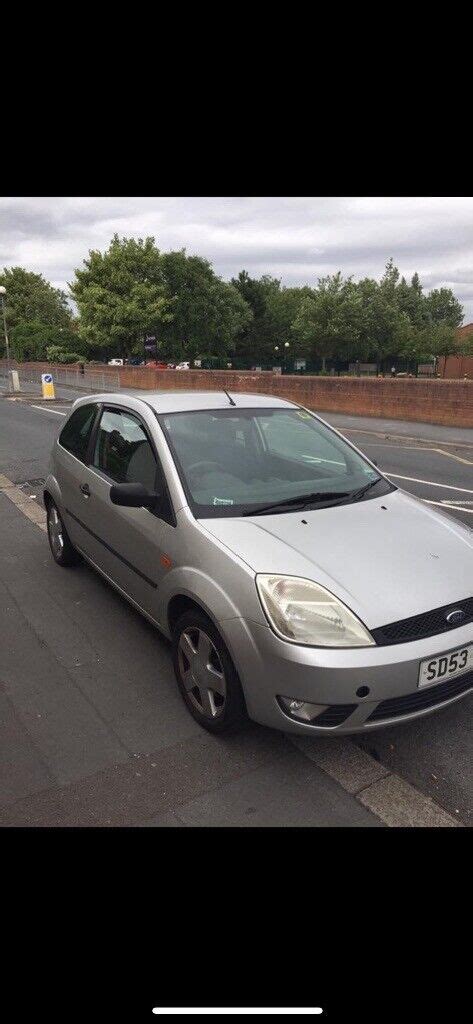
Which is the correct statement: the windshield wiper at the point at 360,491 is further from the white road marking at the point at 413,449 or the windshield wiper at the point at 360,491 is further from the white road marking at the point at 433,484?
the white road marking at the point at 413,449

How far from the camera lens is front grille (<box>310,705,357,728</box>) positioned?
7.73 ft

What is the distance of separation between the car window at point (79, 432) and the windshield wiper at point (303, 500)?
71.4 inches

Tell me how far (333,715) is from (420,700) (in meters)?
0.38

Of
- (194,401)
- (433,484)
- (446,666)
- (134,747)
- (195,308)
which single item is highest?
(195,308)

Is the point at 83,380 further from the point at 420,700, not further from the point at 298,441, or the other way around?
the point at 420,700

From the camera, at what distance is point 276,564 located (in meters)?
2.55

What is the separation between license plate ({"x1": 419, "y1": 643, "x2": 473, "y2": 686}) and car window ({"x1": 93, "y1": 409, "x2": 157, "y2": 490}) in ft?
5.43

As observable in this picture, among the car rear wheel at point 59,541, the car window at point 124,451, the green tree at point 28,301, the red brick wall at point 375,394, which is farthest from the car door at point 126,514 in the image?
the green tree at point 28,301

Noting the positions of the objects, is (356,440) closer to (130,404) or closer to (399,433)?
(399,433)

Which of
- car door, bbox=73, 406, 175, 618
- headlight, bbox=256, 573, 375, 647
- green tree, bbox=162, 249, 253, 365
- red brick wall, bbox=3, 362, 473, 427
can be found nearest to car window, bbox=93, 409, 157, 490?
car door, bbox=73, 406, 175, 618

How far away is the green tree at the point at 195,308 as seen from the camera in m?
44.7

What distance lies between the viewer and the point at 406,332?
2112 inches

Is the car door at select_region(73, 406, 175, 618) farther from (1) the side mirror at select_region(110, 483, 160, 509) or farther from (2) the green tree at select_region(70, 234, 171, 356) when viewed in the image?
(2) the green tree at select_region(70, 234, 171, 356)

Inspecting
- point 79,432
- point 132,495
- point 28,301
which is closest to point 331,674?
point 132,495
